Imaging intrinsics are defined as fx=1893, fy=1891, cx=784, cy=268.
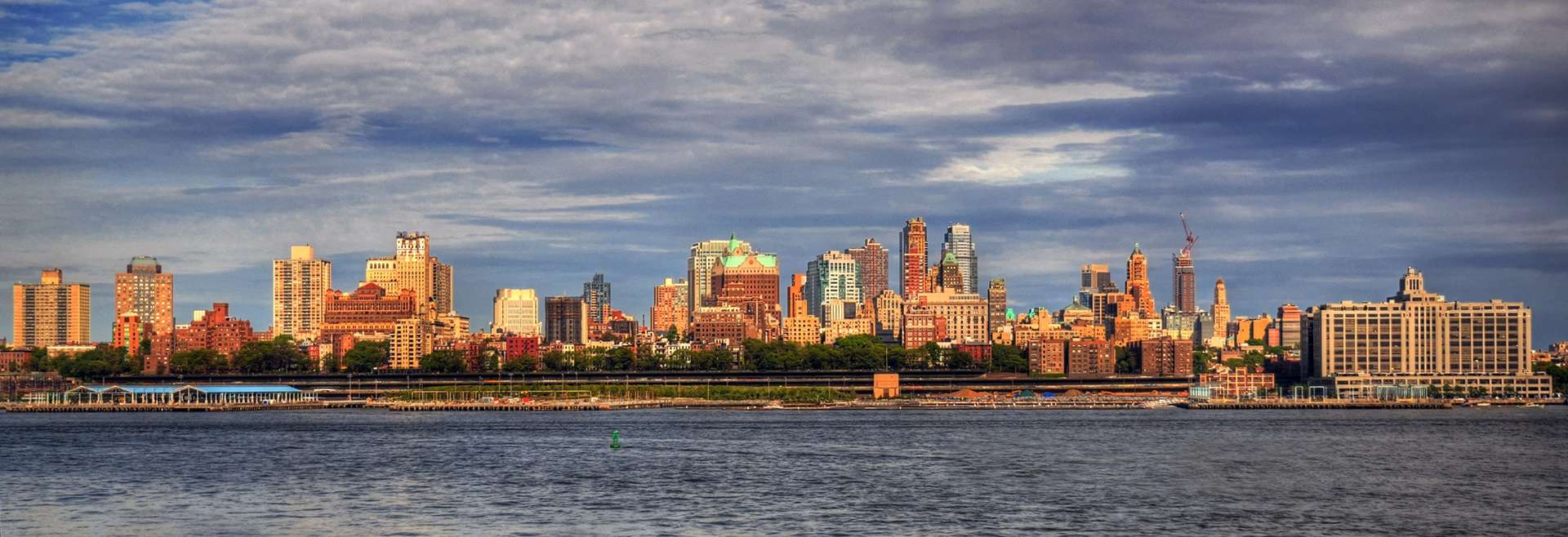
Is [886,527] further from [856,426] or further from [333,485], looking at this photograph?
[856,426]

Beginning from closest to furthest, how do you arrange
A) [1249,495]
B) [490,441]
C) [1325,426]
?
1. [1249,495]
2. [490,441]
3. [1325,426]

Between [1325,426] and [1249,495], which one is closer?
[1249,495]

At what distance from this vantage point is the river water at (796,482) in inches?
2817

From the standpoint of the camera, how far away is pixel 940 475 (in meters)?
94.3

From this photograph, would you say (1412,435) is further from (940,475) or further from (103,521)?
(103,521)

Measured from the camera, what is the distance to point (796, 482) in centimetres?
9044

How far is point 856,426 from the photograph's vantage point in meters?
160

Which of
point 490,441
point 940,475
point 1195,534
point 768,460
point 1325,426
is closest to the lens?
point 1195,534

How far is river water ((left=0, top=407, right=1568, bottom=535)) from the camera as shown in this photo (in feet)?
235

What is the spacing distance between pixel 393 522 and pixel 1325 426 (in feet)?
350

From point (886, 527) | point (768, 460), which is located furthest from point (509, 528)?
point (768, 460)

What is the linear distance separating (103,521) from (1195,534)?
4113cm

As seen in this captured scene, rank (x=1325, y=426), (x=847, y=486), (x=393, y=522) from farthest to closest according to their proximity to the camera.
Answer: (x=1325, y=426) < (x=847, y=486) < (x=393, y=522)

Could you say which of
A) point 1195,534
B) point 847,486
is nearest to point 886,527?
point 1195,534
